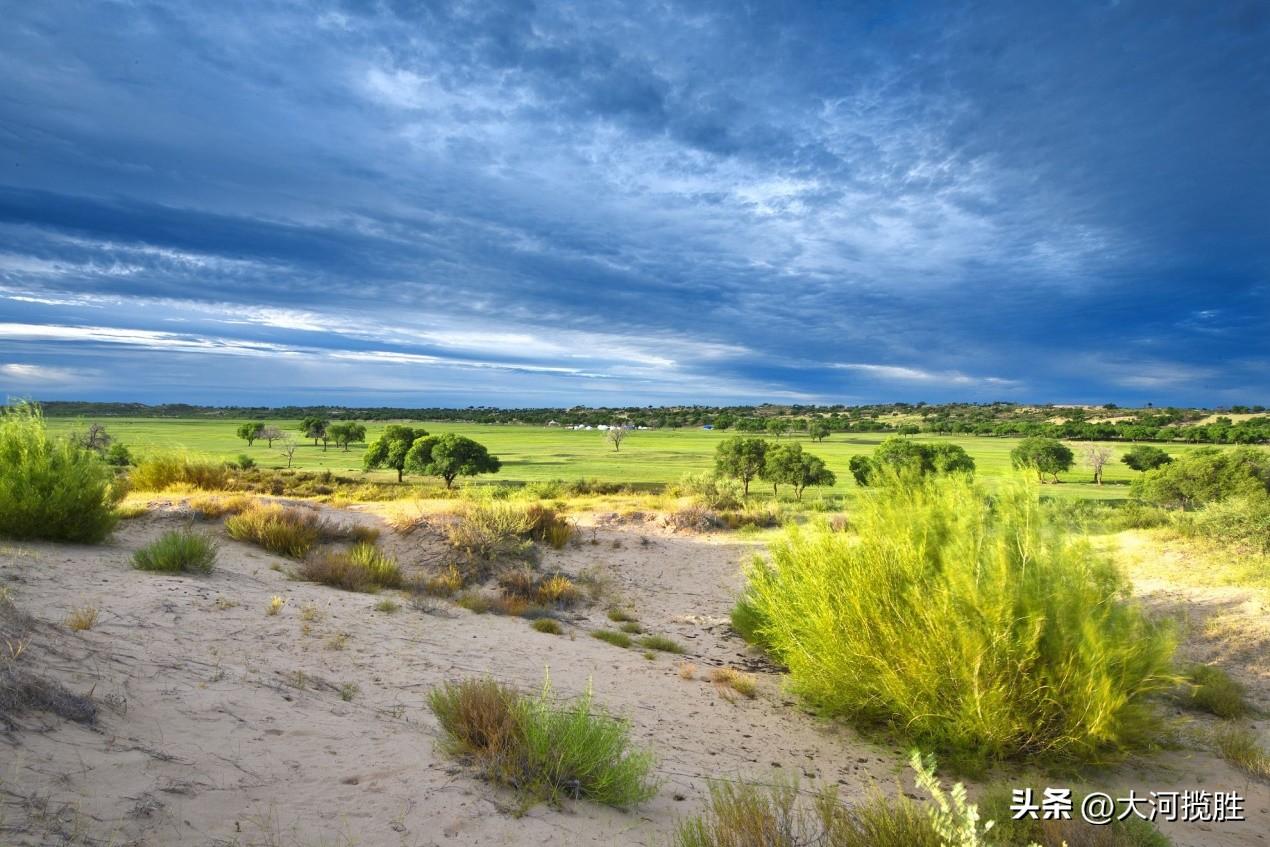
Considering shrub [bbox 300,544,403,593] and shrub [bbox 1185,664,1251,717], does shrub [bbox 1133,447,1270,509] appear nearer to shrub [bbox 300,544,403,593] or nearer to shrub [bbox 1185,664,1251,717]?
shrub [bbox 1185,664,1251,717]

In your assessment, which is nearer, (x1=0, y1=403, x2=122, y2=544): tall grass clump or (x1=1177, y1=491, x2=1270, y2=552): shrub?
(x1=0, y1=403, x2=122, y2=544): tall grass clump

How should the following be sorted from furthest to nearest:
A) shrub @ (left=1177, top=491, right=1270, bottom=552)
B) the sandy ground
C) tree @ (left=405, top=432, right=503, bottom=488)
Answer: tree @ (left=405, top=432, right=503, bottom=488) → shrub @ (left=1177, top=491, right=1270, bottom=552) → the sandy ground

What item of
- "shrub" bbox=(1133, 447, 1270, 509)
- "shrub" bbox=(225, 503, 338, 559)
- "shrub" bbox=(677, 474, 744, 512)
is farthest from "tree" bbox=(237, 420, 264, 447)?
"shrub" bbox=(1133, 447, 1270, 509)

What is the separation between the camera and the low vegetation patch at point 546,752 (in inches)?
166

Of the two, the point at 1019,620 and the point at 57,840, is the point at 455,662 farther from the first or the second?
the point at 1019,620

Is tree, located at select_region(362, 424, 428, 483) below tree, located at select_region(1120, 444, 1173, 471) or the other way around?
below

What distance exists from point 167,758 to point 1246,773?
8739 millimetres

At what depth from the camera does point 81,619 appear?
6.02 m

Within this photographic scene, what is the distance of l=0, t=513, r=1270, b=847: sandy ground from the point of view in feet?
11.3

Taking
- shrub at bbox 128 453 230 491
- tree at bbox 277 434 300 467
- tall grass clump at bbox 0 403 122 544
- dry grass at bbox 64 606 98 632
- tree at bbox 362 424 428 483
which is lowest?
tree at bbox 277 434 300 467

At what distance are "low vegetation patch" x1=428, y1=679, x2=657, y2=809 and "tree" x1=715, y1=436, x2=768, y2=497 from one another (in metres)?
32.2

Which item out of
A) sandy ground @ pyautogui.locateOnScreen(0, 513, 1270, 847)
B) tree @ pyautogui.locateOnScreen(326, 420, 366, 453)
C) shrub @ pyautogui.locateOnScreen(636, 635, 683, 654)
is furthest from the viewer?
tree @ pyautogui.locateOnScreen(326, 420, 366, 453)

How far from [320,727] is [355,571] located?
651cm

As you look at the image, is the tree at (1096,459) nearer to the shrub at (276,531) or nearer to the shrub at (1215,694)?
the shrub at (1215,694)
